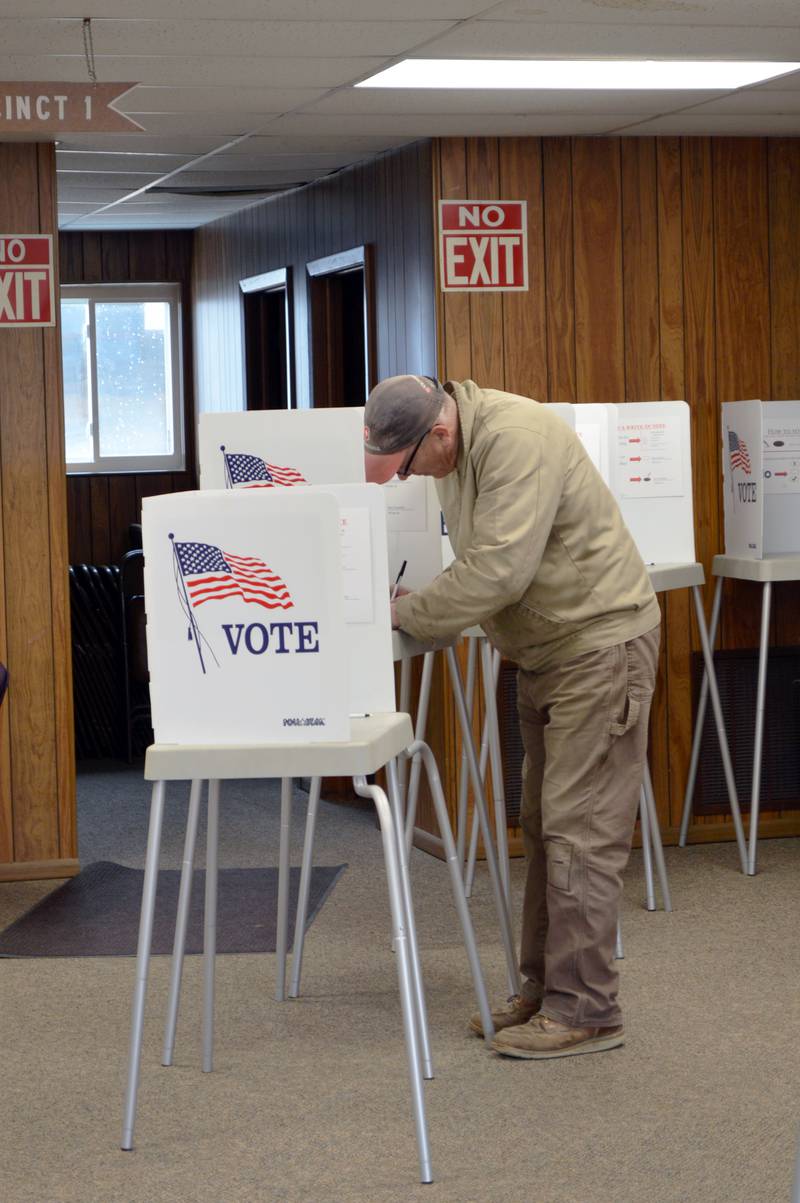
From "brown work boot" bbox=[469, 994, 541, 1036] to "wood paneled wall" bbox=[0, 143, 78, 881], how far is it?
2080 mm

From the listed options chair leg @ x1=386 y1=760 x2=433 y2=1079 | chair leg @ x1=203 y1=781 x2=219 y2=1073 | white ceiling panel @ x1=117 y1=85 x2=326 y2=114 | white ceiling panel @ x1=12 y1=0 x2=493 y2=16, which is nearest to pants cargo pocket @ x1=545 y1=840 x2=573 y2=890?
chair leg @ x1=386 y1=760 x2=433 y2=1079

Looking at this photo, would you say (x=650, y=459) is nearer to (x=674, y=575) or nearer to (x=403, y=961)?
(x=674, y=575)

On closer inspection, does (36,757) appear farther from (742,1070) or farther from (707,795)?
(742,1070)

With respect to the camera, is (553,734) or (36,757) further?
(36,757)

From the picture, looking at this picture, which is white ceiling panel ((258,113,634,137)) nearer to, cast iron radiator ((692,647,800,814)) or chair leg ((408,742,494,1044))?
cast iron radiator ((692,647,800,814))

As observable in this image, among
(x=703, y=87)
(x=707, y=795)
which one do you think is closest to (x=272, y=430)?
(x=703, y=87)

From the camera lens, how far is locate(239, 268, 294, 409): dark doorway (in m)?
7.51

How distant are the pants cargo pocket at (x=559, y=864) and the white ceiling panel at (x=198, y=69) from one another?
207 cm

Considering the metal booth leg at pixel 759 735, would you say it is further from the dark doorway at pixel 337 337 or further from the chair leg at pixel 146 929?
the chair leg at pixel 146 929

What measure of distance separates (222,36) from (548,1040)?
246 cm

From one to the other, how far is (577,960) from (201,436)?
144cm

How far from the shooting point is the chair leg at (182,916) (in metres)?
3.34

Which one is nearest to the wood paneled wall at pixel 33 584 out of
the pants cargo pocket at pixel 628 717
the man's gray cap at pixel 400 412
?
the man's gray cap at pixel 400 412

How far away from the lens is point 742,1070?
138 inches
